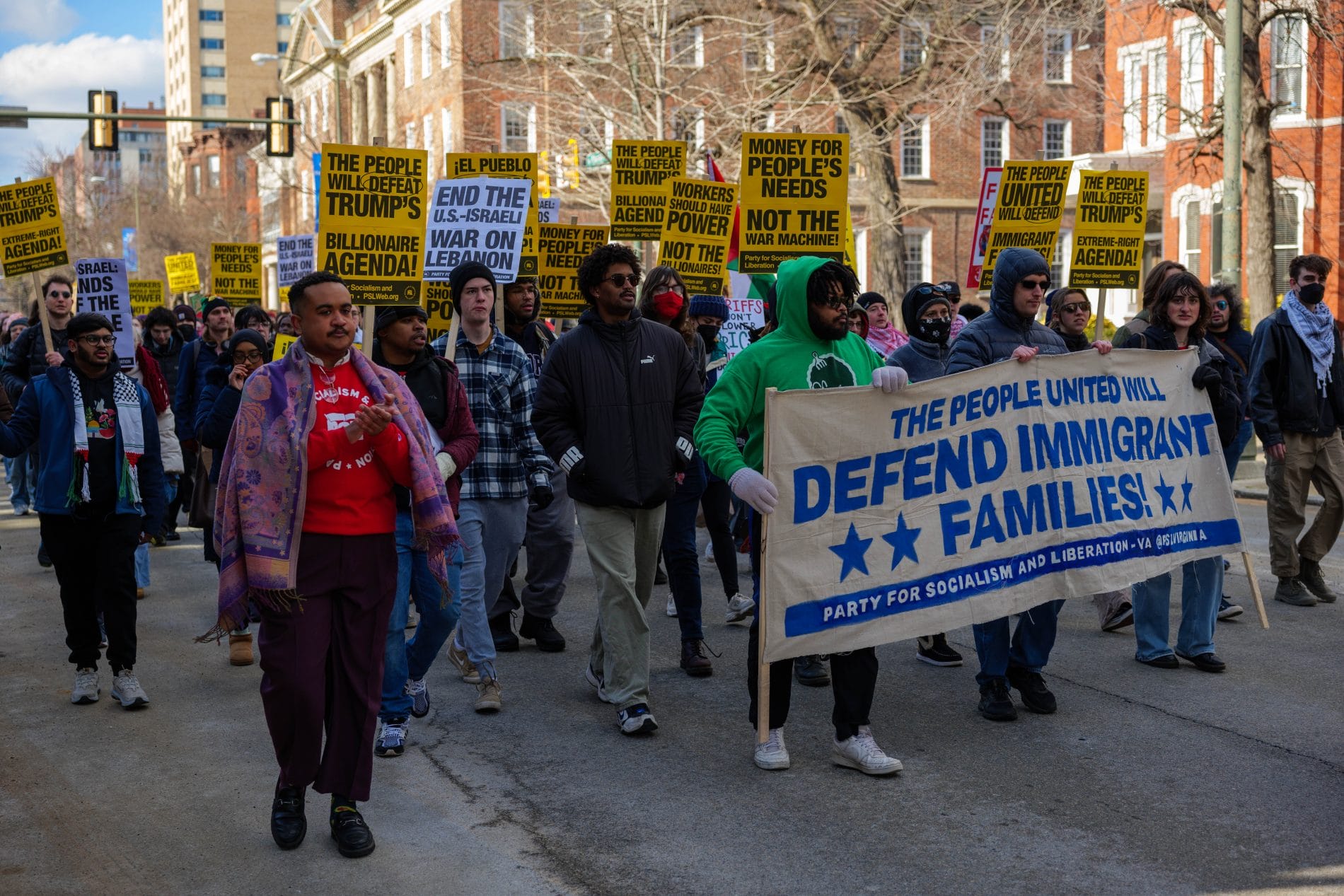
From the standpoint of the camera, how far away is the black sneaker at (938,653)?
782 cm

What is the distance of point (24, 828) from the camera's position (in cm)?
545

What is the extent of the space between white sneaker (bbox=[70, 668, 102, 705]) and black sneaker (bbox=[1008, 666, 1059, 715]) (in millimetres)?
4437

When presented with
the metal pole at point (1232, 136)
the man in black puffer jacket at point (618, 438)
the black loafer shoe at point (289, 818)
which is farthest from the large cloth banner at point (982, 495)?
the metal pole at point (1232, 136)

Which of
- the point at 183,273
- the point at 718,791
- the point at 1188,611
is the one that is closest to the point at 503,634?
the point at 718,791

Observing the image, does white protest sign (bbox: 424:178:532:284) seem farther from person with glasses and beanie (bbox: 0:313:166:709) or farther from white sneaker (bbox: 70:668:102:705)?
white sneaker (bbox: 70:668:102:705)

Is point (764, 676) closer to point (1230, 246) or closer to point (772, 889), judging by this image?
point (772, 889)

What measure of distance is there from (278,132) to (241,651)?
20.6 m

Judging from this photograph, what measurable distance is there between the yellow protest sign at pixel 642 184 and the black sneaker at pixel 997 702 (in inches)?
301

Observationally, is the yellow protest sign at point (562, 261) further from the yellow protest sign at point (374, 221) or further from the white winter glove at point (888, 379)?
the white winter glove at point (888, 379)

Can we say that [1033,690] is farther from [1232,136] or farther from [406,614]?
[1232,136]

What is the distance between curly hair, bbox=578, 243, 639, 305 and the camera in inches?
262

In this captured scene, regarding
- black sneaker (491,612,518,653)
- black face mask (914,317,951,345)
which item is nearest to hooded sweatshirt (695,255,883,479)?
black face mask (914,317,951,345)

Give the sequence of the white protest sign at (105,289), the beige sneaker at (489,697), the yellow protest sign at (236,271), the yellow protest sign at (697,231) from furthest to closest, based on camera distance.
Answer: the yellow protest sign at (236,271), the yellow protest sign at (697,231), the white protest sign at (105,289), the beige sneaker at (489,697)

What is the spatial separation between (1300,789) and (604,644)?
118 inches
